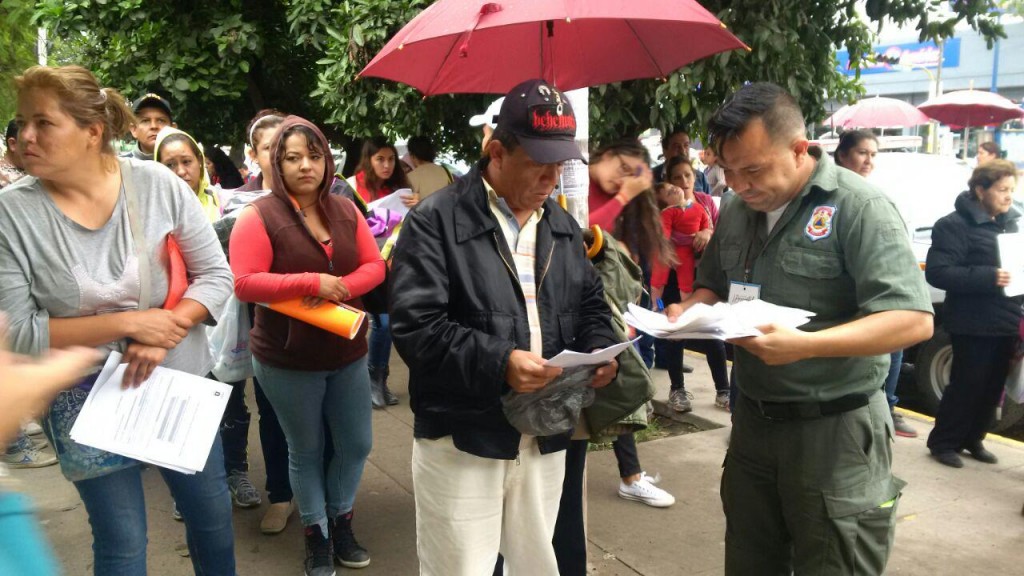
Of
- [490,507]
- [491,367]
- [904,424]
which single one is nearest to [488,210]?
[491,367]

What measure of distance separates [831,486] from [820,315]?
0.50 m

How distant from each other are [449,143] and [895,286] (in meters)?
5.34

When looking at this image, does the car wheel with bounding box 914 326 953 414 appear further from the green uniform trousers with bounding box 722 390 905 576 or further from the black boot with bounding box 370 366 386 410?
the green uniform trousers with bounding box 722 390 905 576

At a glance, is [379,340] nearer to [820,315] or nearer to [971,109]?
[820,315]

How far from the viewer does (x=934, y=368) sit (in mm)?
6566

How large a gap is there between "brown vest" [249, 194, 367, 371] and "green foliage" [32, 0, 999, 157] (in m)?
1.22

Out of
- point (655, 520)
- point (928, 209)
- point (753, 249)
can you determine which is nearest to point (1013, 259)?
point (655, 520)

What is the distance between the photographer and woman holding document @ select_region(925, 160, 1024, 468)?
5141 millimetres

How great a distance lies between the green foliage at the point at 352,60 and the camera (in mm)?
5098

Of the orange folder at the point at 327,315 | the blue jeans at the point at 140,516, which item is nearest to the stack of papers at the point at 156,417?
the blue jeans at the point at 140,516

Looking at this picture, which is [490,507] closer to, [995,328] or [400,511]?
[400,511]

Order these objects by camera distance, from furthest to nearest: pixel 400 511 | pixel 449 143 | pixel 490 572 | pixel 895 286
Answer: pixel 449 143
pixel 400 511
pixel 490 572
pixel 895 286

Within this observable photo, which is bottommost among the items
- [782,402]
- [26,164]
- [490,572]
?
[490,572]

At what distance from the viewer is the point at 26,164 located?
252 cm
